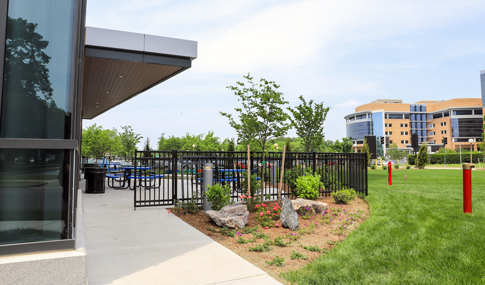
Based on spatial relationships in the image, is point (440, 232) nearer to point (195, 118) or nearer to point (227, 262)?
point (227, 262)

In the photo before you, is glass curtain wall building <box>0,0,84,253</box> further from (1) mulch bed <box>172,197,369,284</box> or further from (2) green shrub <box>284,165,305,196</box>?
(2) green shrub <box>284,165,305,196</box>

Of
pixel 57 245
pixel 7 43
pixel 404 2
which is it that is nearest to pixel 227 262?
pixel 57 245

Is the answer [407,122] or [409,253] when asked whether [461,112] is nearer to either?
Result: [407,122]

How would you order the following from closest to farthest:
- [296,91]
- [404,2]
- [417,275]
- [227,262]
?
[417,275] → [227,262] → [404,2] → [296,91]

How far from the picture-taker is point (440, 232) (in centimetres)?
578

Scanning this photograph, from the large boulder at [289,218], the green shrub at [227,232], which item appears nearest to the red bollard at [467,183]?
the large boulder at [289,218]

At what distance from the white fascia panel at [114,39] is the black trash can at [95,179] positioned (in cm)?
571

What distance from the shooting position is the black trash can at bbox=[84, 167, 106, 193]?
40.8ft

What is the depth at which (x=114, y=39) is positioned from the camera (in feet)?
28.7

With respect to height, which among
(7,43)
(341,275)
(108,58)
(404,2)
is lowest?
(341,275)

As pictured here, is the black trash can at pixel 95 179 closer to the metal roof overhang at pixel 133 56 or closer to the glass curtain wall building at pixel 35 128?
the metal roof overhang at pixel 133 56

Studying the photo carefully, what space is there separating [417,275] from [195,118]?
5176 cm

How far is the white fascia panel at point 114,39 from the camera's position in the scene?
860cm

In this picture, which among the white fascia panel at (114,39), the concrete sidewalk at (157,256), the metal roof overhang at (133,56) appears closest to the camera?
the concrete sidewalk at (157,256)
